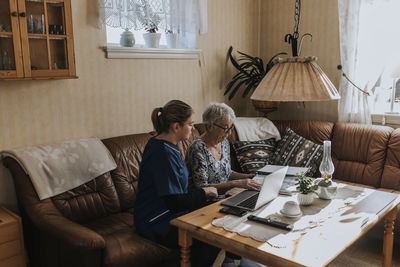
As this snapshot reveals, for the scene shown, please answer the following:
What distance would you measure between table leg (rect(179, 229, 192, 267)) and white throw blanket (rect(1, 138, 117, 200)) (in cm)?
107

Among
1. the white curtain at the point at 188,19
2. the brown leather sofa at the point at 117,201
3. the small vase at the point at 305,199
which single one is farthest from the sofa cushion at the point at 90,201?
the white curtain at the point at 188,19

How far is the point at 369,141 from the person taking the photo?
343cm

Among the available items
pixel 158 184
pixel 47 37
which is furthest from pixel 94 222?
pixel 47 37

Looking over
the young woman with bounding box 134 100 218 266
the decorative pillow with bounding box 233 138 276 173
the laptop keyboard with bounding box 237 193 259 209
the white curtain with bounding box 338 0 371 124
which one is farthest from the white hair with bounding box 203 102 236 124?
the white curtain with bounding box 338 0 371 124

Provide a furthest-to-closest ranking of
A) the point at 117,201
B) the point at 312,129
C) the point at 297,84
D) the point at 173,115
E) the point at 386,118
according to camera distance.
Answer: the point at 312,129 → the point at 386,118 → the point at 117,201 → the point at 173,115 → the point at 297,84

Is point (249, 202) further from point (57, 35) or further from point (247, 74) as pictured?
point (247, 74)

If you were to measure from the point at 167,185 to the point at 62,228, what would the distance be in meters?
0.68

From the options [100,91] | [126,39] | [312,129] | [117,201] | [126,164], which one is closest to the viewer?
[117,201]

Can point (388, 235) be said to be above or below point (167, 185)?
below

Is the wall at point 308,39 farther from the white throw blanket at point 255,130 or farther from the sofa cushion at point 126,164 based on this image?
the sofa cushion at point 126,164

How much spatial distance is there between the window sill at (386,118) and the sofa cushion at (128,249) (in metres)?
2.52

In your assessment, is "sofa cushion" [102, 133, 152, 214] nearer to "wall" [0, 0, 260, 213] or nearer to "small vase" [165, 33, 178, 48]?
"wall" [0, 0, 260, 213]

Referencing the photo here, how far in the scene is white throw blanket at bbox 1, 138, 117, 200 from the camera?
2.49m

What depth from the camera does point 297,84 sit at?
61.6 inches
